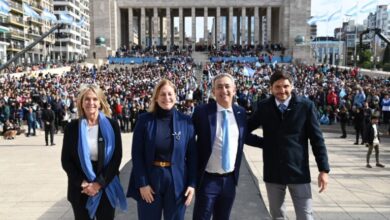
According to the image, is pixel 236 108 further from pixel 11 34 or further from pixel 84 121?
Result: pixel 11 34

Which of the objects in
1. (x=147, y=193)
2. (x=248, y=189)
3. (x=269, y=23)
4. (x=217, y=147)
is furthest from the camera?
(x=269, y=23)

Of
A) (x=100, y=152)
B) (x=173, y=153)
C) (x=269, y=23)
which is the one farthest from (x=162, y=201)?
(x=269, y=23)

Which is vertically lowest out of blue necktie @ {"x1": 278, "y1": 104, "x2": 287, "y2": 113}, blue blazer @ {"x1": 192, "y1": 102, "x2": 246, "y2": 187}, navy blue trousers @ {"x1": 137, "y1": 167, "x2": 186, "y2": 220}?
navy blue trousers @ {"x1": 137, "y1": 167, "x2": 186, "y2": 220}

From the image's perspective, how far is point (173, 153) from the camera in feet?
12.5

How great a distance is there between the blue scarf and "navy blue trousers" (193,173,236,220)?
79 centimetres

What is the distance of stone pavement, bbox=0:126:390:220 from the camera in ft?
21.1

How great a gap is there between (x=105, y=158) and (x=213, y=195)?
1088 millimetres

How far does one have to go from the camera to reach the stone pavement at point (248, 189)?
6.45 meters

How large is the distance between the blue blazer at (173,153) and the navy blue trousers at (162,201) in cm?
5

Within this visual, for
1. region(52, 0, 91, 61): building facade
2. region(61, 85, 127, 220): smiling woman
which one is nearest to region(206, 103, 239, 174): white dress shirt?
region(61, 85, 127, 220): smiling woman

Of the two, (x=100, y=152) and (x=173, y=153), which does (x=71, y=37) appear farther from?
(x=173, y=153)

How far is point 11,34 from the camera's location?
71.1 metres

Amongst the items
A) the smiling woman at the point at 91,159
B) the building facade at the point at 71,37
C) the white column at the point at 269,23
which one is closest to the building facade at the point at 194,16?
the white column at the point at 269,23

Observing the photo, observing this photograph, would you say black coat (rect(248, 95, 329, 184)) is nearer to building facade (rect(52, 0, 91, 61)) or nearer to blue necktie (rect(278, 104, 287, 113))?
blue necktie (rect(278, 104, 287, 113))
